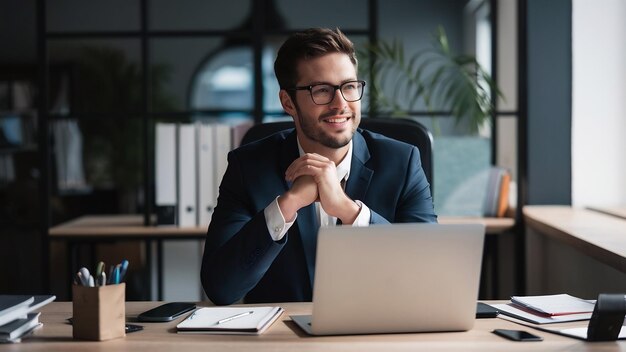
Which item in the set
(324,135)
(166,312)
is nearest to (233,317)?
(166,312)

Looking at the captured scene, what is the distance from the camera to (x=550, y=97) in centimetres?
357

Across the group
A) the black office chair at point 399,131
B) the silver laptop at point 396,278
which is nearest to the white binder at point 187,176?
the black office chair at point 399,131

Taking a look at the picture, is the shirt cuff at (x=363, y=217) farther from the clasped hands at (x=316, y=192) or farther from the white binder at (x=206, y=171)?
the white binder at (x=206, y=171)

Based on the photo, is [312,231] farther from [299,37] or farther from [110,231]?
[110,231]

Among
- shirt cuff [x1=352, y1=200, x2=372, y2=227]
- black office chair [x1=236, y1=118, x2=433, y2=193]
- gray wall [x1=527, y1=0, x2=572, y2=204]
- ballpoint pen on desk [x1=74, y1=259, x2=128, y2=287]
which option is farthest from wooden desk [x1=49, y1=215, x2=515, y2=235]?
ballpoint pen on desk [x1=74, y1=259, x2=128, y2=287]

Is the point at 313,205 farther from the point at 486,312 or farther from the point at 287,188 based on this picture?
the point at 486,312

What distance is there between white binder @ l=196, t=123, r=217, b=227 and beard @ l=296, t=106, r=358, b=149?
1.39 metres

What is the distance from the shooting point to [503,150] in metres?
4.64

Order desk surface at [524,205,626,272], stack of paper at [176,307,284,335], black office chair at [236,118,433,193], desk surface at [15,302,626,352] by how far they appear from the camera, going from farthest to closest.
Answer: black office chair at [236,118,433,193]
desk surface at [524,205,626,272]
stack of paper at [176,307,284,335]
desk surface at [15,302,626,352]

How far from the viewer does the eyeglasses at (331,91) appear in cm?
212

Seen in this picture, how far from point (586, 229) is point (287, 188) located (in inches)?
41.9

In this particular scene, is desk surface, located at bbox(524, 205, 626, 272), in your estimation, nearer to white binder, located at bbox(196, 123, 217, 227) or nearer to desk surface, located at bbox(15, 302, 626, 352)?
desk surface, located at bbox(15, 302, 626, 352)

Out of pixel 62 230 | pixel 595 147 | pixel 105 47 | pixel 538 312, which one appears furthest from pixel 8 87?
pixel 538 312

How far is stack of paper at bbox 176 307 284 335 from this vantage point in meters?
1.59
